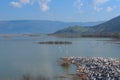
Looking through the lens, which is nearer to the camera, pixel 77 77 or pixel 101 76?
pixel 101 76

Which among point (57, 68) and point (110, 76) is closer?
point (110, 76)

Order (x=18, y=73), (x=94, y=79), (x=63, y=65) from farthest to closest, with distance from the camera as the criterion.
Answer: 1. (x=63, y=65)
2. (x=18, y=73)
3. (x=94, y=79)

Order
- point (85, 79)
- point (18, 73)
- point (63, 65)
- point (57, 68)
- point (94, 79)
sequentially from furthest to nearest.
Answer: point (63, 65)
point (57, 68)
point (18, 73)
point (85, 79)
point (94, 79)

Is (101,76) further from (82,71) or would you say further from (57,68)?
(57,68)

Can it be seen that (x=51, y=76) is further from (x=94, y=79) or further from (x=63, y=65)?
(x=63, y=65)

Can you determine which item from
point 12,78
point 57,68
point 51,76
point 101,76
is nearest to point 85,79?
point 101,76

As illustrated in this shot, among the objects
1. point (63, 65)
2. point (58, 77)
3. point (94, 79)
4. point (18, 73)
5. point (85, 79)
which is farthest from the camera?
point (63, 65)

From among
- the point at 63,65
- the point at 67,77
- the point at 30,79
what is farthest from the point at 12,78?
the point at 63,65

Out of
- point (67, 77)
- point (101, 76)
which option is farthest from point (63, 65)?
point (101, 76)

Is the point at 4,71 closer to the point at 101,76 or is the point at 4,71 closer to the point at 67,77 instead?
the point at 67,77
